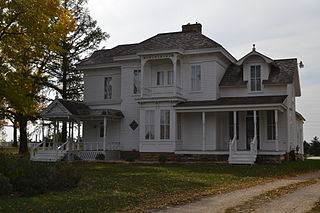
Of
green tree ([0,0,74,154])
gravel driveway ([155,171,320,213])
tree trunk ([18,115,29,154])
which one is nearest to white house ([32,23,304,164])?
tree trunk ([18,115,29,154])

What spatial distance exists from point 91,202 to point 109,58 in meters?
22.3

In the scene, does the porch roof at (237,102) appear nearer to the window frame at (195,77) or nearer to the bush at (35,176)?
the window frame at (195,77)

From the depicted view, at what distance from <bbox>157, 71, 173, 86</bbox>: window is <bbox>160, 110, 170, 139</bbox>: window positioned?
2.52 meters

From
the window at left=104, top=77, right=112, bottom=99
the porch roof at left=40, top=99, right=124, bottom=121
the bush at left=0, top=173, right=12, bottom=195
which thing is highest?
the window at left=104, top=77, right=112, bottom=99

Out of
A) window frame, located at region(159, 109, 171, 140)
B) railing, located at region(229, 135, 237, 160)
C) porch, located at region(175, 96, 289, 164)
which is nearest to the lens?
railing, located at region(229, 135, 237, 160)

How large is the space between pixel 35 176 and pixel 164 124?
15578mm

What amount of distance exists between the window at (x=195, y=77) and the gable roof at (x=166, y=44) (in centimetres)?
138

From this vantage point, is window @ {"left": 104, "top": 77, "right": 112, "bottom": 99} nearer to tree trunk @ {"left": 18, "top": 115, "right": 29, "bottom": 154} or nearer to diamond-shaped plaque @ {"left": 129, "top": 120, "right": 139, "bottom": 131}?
diamond-shaped plaque @ {"left": 129, "top": 120, "right": 139, "bottom": 131}

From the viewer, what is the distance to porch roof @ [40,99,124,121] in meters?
28.2

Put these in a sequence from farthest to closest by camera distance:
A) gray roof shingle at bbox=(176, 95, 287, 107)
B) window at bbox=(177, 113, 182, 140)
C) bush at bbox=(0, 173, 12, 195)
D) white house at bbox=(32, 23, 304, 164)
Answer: window at bbox=(177, 113, 182, 140), white house at bbox=(32, 23, 304, 164), gray roof shingle at bbox=(176, 95, 287, 107), bush at bbox=(0, 173, 12, 195)

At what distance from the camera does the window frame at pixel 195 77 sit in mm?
27609

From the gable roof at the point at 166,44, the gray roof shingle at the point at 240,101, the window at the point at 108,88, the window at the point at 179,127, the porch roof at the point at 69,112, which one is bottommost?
the window at the point at 179,127

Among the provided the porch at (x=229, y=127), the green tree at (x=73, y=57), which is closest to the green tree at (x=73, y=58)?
the green tree at (x=73, y=57)

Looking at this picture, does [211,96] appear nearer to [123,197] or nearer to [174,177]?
[174,177]
